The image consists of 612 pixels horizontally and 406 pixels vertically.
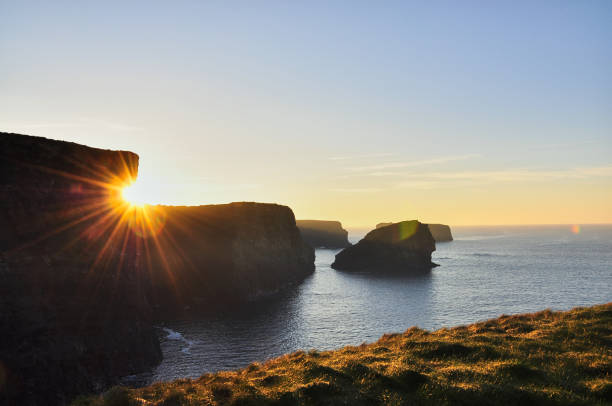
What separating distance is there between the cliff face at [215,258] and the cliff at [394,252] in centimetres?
4220

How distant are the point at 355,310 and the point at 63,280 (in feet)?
179

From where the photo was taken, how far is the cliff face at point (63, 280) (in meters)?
34.6

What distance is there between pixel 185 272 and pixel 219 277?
8.34 m

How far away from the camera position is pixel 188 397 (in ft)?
59.9

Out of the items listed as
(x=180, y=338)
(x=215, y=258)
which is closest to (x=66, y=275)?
(x=180, y=338)

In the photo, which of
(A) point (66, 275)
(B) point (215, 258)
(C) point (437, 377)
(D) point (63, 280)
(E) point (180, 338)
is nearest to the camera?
(C) point (437, 377)

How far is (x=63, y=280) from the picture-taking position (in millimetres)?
40844

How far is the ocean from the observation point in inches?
2035

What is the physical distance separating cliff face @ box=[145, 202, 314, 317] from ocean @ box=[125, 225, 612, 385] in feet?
26.0

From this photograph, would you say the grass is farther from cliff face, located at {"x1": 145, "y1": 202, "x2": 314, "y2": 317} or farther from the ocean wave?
cliff face, located at {"x1": 145, "y1": 202, "x2": 314, "y2": 317}

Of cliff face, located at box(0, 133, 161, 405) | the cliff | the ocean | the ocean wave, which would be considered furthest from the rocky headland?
the cliff

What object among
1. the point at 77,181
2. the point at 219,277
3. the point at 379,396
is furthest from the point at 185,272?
the point at 379,396

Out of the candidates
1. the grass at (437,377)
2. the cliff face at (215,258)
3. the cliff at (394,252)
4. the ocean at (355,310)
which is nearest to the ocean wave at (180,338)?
the ocean at (355,310)

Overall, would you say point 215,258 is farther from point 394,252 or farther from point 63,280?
point 394,252
